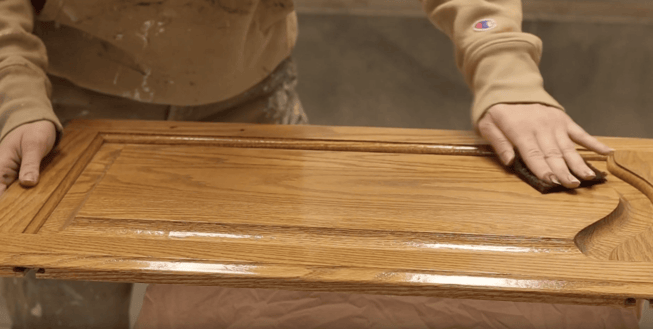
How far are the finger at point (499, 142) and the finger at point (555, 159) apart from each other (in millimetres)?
34

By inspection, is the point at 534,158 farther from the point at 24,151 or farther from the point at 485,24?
Answer: the point at 24,151

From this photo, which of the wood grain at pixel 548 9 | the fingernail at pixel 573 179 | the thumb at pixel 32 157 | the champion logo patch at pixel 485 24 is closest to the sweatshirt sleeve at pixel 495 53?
the champion logo patch at pixel 485 24

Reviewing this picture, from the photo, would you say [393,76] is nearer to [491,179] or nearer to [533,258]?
[491,179]

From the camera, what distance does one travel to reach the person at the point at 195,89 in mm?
615

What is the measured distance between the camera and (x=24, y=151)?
0.61m

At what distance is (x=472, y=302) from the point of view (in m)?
0.67

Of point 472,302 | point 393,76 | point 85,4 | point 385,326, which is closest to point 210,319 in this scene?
point 385,326

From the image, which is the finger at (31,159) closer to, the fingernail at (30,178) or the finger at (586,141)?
the fingernail at (30,178)

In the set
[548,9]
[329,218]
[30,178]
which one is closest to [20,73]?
[30,178]

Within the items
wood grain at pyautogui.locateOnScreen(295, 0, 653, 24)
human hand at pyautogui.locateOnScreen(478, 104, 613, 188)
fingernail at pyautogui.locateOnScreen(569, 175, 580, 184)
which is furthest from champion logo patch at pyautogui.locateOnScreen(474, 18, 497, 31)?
wood grain at pyautogui.locateOnScreen(295, 0, 653, 24)

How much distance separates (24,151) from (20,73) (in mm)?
105

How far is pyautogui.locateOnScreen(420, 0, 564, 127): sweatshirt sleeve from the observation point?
2.10ft

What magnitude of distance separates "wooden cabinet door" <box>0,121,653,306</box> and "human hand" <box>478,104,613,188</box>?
2cm

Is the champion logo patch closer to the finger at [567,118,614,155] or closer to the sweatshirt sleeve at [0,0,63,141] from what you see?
the finger at [567,118,614,155]
